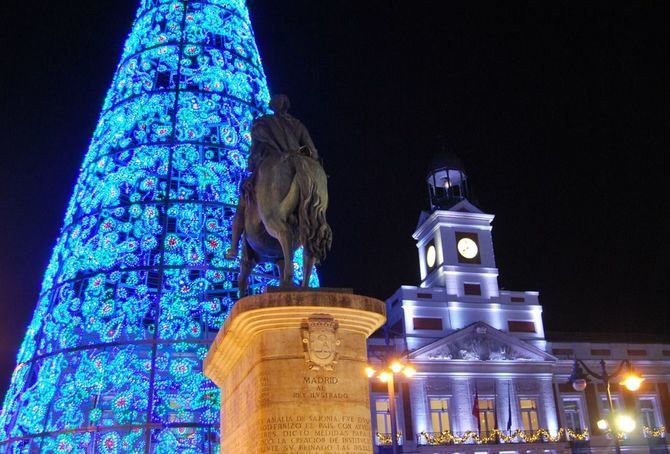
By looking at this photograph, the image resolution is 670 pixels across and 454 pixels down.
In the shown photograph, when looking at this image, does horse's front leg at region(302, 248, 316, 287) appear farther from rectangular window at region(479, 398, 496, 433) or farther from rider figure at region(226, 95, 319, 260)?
rectangular window at region(479, 398, 496, 433)

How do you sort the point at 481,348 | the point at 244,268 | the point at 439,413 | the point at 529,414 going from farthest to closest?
1. the point at 481,348
2. the point at 529,414
3. the point at 439,413
4. the point at 244,268

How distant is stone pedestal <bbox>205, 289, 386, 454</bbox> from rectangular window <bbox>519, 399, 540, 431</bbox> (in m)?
39.1

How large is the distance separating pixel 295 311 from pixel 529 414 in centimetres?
4033

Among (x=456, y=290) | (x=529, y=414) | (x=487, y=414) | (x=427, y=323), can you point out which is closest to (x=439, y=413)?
(x=487, y=414)

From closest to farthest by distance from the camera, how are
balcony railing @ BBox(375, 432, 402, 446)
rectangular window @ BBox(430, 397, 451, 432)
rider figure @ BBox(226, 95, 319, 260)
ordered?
rider figure @ BBox(226, 95, 319, 260), balcony railing @ BBox(375, 432, 402, 446), rectangular window @ BBox(430, 397, 451, 432)

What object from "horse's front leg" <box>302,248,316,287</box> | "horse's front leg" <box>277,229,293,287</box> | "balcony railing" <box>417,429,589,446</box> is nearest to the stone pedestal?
"horse's front leg" <box>277,229,293,287</box>

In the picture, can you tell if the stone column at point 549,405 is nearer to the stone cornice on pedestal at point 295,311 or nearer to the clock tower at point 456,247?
the clock tower at point 456,247

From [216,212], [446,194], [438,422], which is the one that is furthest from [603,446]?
[216,212]

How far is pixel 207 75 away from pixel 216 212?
3.74 meters

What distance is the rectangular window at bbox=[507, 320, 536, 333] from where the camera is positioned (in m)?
46.3

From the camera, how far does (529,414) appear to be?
43.6 meters

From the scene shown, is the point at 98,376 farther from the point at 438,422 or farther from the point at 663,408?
the point at 663,408

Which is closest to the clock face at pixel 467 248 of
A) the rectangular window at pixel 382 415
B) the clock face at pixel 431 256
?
the clock face at pixel 431 256

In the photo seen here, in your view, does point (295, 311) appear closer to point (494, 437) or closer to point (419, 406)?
point (419, 406)
